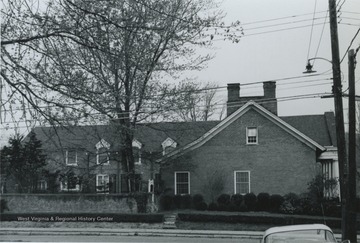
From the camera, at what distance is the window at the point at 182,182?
3416 centimetres

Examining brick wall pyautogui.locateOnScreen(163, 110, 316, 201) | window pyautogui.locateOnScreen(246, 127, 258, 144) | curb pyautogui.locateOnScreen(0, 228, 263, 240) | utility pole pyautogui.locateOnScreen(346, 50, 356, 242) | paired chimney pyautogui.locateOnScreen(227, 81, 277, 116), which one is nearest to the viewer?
utility pole pyautogui.locateOnScreen(346, 50, 356, 242)

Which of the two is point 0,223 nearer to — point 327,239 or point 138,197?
point 138,197

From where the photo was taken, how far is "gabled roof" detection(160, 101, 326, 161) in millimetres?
32531

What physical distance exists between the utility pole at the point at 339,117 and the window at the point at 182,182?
16.6 m

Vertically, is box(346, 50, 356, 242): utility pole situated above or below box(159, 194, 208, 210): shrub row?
above

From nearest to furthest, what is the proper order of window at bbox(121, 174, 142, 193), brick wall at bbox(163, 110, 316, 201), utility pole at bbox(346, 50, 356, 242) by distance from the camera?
utility pole at bbox(346, 50, 356, 242) < window at bbox(121, 174, 142, 193) < brick wall at bbox(163, 110, 316, 201)

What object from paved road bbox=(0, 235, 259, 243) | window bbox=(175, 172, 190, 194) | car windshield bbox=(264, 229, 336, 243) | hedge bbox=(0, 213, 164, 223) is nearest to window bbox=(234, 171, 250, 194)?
window bbox=(175, 172, 190, 194)

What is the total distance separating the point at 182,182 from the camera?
34375 mm

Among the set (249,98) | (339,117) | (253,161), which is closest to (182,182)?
(253,161)

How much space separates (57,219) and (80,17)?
2258 centimetres

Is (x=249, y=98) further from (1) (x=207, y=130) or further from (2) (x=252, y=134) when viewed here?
(1) (x=207, y=130)

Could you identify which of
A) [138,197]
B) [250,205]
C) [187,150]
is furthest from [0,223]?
[250,205]

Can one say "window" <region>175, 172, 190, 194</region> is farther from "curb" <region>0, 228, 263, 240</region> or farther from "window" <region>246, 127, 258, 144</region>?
"curb" <region>0, 228, 263, 240</region>

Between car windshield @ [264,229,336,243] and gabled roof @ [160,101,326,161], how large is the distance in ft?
75.4
